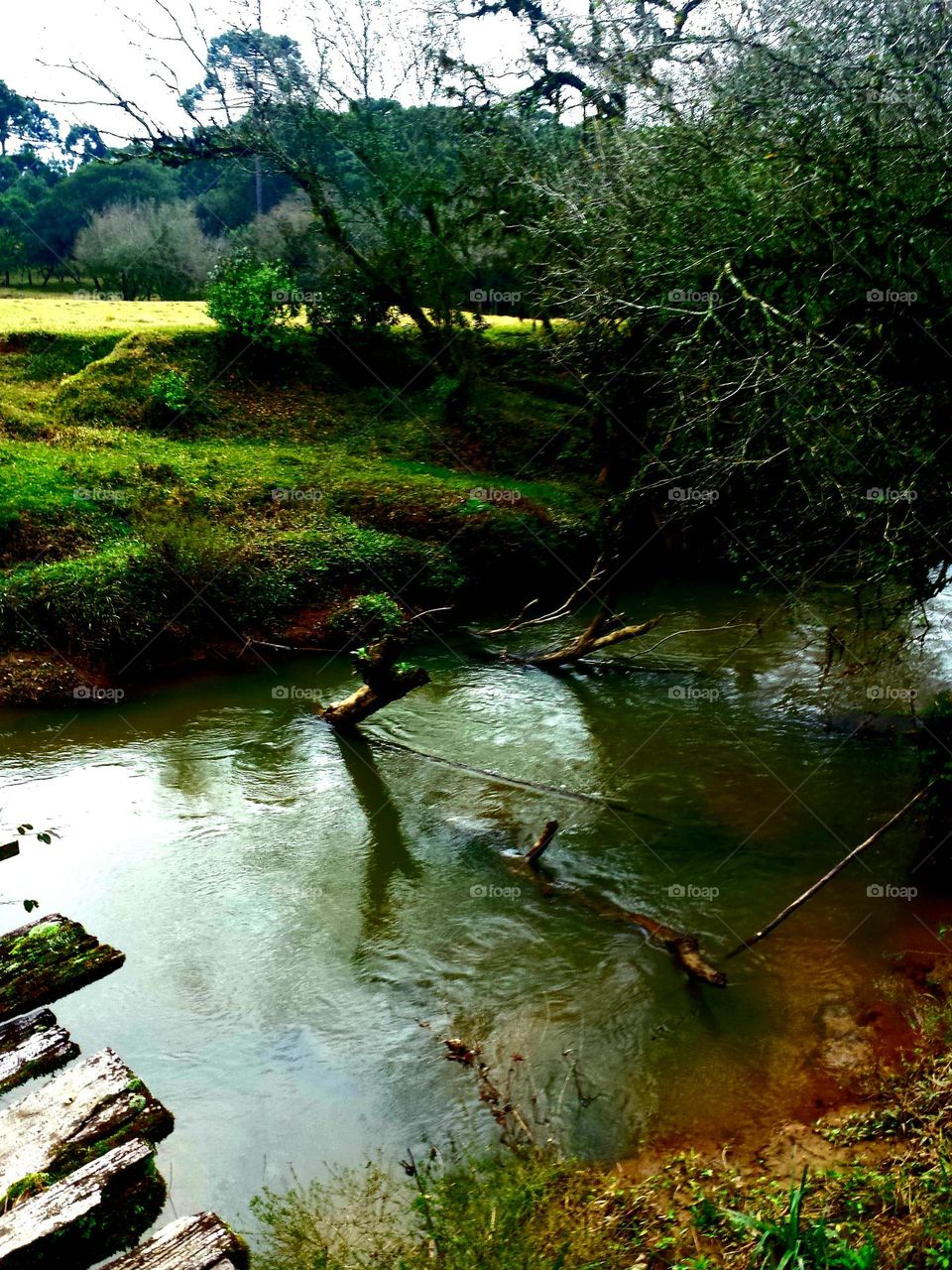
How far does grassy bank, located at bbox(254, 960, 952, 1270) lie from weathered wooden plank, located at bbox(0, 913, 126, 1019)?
1464 mm

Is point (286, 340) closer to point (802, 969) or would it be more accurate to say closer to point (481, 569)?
point (481, 569)

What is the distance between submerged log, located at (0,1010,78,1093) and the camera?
4.17 meters

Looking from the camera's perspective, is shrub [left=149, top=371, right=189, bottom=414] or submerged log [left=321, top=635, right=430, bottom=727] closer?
submerged log [left=321, top=635, right=430, bottom=727]

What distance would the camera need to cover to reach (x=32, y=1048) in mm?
4312

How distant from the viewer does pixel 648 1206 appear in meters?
4.12

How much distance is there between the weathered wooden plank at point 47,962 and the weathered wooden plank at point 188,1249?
1.71 m

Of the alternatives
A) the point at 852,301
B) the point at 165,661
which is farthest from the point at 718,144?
the point at 165,661

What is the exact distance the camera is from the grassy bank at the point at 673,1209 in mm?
3627

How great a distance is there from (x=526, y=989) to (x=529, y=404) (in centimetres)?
1429

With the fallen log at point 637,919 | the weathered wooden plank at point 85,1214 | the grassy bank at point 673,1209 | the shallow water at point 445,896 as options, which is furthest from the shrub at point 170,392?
the weathered wooden plank at point 85,1214

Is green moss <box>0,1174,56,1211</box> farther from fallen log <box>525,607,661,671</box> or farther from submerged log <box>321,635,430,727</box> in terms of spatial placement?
fallen log <box>525,607,661,671</box>

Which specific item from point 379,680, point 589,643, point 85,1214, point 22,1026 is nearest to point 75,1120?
point 85,1214

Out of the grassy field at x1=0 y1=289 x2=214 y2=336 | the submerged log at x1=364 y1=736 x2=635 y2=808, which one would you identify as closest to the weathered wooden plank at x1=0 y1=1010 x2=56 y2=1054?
the submerged log at x1=364 y1=736 x2=635 y2=808

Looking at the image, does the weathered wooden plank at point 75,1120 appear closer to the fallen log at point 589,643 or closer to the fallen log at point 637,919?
the fallen log at point 637,919
